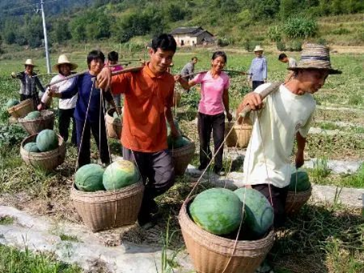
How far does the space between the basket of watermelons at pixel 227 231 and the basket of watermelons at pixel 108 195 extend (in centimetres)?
73

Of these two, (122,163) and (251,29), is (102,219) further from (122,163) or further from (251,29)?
(251,29)

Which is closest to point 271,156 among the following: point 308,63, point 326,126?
point 308,63

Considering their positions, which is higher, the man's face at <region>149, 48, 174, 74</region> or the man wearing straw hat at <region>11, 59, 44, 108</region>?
the man's face at <region>149, 48, 174, 74</region>

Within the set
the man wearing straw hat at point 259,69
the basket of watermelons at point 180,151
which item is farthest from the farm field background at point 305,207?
the man wearing straw hat at point 259,69

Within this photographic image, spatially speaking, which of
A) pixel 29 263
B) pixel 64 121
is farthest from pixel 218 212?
pixel 64 121

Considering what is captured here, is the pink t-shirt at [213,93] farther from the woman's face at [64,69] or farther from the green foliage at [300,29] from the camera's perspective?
the green foliage at [300,29]

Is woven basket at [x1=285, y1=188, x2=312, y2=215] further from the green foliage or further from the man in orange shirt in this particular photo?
the green foliage

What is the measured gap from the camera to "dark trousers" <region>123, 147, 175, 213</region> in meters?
4.22

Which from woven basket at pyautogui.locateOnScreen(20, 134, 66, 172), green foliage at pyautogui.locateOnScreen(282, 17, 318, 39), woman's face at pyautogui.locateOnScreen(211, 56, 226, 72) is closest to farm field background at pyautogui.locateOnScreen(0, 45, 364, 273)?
woven basket at pyautogui.locateOnScreen(20, 134, 66, 172)

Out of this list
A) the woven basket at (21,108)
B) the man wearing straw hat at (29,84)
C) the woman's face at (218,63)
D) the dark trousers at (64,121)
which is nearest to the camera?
the woman's face at (218,63)

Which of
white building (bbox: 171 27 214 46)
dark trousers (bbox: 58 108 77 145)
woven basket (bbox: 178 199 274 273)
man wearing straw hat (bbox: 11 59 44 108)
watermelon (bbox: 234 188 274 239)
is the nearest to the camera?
woven basket (bbox: 178 199 274 273)

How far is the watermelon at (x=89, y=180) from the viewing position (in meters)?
3.90

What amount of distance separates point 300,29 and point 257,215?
52.8 m

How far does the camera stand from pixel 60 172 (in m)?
6.18
